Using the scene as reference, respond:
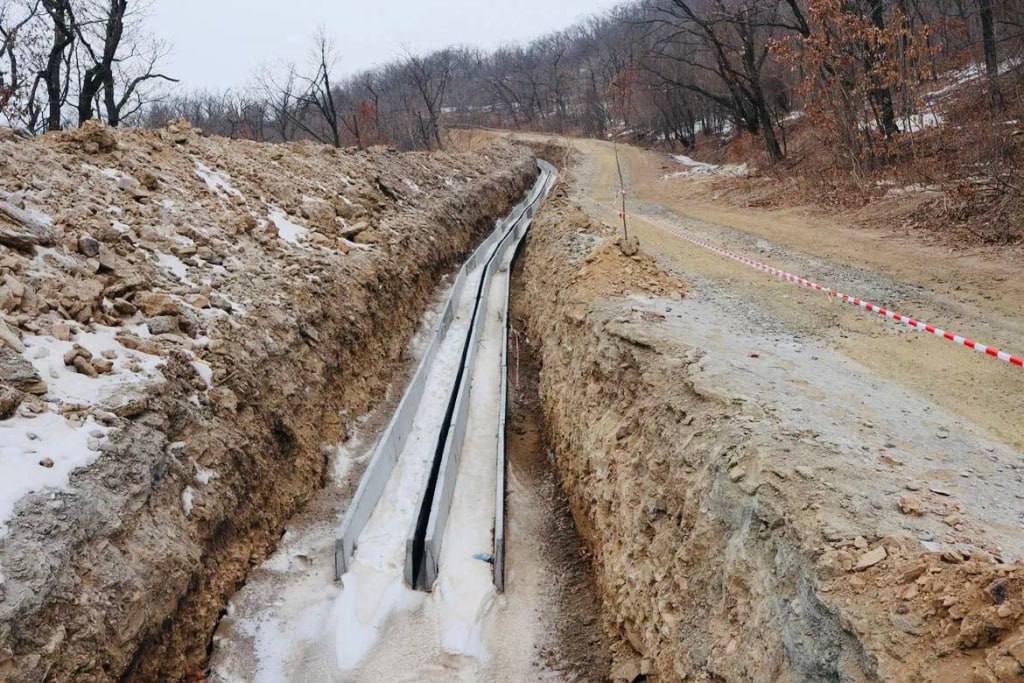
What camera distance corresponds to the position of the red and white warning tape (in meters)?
7.86

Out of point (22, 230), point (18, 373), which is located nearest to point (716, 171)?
point (22, 230)

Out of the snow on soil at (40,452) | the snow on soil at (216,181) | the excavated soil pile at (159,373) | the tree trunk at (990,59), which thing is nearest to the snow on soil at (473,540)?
the excavated soil pile at (159,373)

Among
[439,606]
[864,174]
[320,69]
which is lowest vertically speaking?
[439,606]

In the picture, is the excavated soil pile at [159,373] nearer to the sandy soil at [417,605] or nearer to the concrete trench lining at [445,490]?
the sandy soil at [417,605]

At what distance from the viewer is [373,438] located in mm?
11867

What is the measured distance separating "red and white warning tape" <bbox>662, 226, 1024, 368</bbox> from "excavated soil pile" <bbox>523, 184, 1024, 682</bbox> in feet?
9.94

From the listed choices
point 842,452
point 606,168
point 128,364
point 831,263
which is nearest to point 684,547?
point 842,452

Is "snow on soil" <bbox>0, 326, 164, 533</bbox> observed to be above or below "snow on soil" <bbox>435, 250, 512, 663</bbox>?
above

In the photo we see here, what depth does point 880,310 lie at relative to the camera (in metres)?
9.82

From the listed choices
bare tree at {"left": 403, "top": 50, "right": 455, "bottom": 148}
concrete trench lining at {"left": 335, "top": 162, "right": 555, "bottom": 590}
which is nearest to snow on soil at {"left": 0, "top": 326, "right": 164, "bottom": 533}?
concrete trench lining at {"left": 335, "top": 162, "right": 555, "bottom": 590}

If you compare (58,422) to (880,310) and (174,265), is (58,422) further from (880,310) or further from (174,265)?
(880,310)

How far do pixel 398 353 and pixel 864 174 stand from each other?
1567cm

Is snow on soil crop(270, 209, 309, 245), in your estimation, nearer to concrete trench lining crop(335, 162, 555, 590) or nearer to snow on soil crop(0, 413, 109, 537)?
concrete trench lining crop(335, 162, 555, 590)

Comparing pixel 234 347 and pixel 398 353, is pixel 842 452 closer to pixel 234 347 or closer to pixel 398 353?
pixel 234 347
